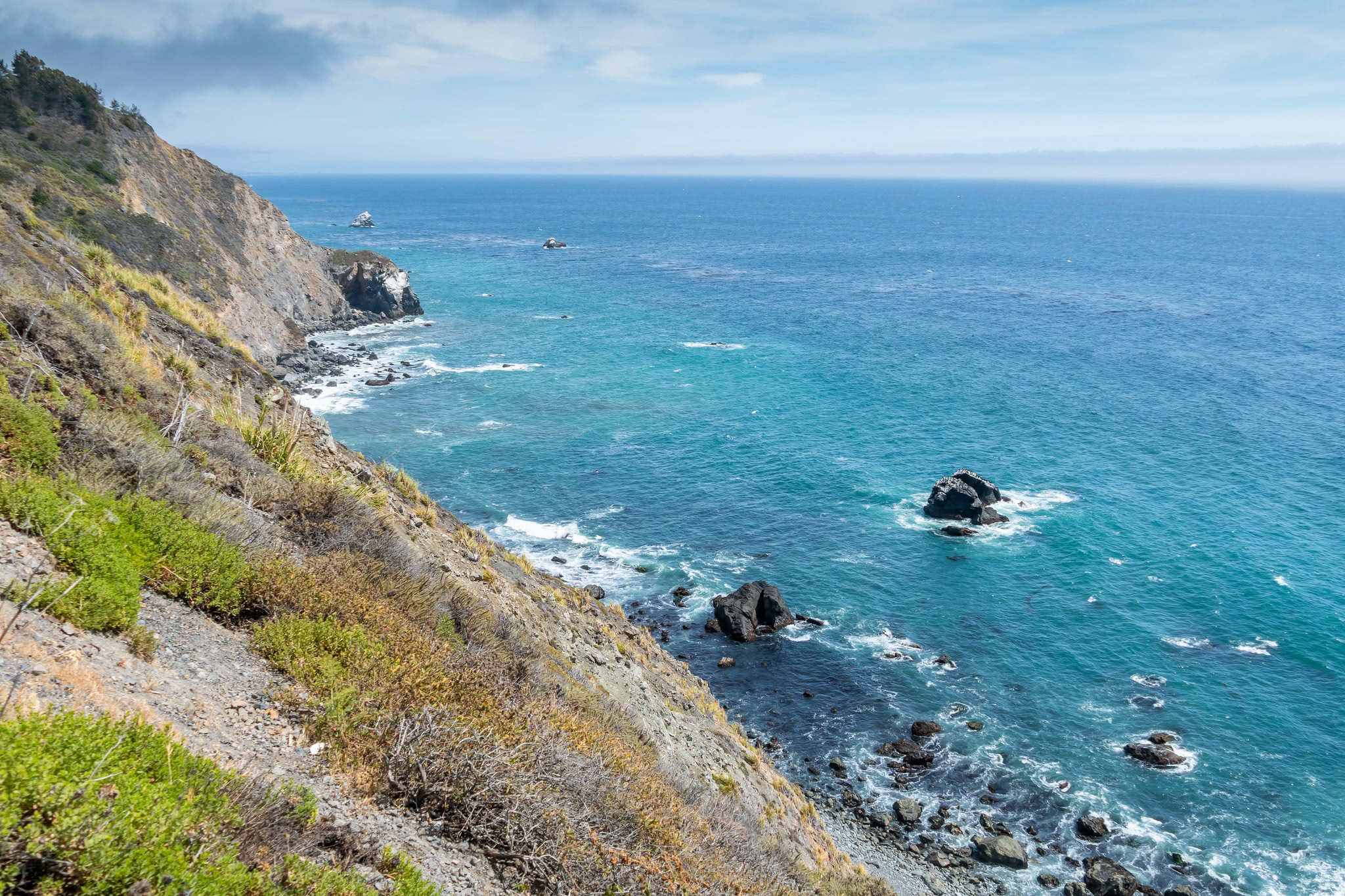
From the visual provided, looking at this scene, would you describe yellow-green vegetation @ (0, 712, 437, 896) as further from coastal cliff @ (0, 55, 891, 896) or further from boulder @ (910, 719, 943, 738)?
boulder @ (910, 719, 943, 738)

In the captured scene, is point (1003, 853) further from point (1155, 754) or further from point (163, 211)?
point (163, 211)

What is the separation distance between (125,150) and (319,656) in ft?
273

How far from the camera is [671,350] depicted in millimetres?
92062

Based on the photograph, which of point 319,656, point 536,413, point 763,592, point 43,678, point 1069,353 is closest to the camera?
point 43,678

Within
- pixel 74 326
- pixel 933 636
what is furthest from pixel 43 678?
pixel 933 636

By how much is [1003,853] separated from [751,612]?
16352 millimetres

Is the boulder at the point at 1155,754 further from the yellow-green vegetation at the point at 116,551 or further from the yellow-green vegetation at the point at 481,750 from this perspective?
the yellow-green vegetation at the point at 116,551

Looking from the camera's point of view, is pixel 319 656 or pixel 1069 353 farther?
pixel 1069 353

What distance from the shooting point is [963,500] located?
171 ft

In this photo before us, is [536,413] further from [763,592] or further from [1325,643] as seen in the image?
[1325,643]

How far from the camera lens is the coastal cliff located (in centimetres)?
772

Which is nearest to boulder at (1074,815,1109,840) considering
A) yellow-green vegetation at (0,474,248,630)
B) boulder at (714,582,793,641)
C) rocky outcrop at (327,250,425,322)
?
boulder at (714,582,793,641)

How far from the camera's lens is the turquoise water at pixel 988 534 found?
33125 mm

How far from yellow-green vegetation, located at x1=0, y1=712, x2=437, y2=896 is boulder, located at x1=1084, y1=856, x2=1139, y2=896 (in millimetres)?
28453
